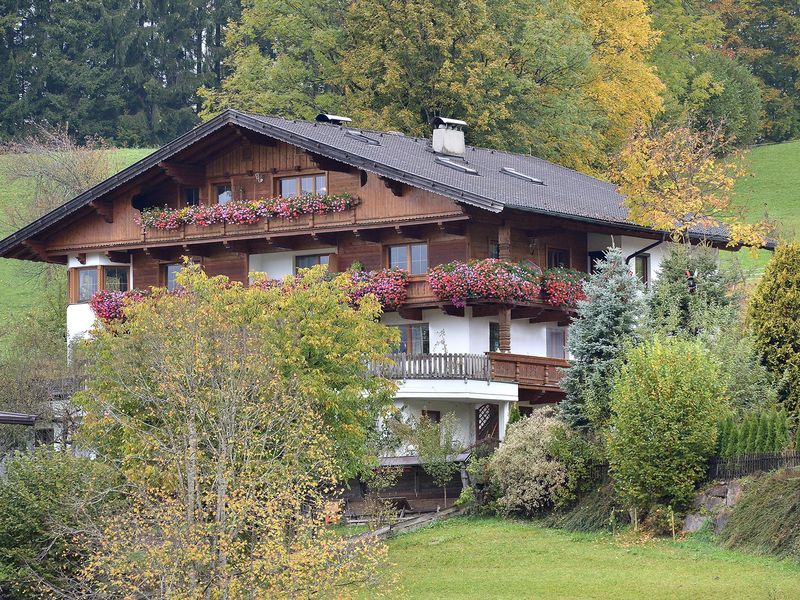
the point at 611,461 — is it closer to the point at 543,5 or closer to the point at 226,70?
the point at 543,5

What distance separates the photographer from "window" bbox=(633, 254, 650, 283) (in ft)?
176

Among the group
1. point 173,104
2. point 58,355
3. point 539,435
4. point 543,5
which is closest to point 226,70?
point 173,104

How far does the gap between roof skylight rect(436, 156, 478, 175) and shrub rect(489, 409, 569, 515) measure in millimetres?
11489

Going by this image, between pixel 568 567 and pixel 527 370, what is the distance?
45.3 ft

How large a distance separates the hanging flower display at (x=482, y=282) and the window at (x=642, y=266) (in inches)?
239

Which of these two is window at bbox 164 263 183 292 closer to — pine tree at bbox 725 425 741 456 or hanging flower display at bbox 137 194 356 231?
hanging flower display at bbox 137 194 356 231

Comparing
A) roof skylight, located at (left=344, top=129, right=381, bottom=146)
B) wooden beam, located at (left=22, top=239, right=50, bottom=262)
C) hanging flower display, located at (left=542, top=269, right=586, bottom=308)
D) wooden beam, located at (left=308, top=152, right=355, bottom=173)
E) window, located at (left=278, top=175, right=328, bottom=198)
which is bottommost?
hanging flower display, located at (left=542, top=269, right=586, bottom=308)

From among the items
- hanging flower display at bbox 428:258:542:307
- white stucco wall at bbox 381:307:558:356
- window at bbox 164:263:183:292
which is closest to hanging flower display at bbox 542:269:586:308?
hanging flower display at bbox 428:258:542:307

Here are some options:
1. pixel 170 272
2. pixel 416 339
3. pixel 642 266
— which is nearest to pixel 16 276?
pixel 170 272

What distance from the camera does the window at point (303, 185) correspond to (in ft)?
172

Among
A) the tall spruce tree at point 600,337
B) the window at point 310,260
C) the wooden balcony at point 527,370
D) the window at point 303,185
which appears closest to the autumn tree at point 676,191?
the wooden balcony at point 527,370

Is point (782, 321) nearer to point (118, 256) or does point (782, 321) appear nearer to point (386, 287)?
point (386, 287)

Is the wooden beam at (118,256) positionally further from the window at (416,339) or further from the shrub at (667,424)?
the shrub at (667,424)

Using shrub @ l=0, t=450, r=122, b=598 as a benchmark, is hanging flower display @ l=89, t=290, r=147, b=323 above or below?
above
